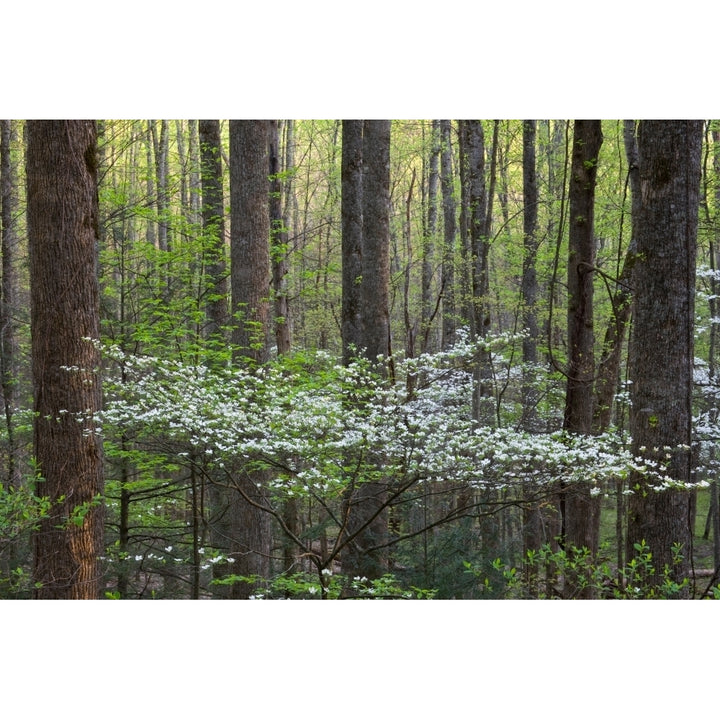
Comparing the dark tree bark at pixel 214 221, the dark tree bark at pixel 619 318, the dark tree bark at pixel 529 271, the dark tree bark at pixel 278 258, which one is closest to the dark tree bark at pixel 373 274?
the dark tree bark at pixel 278 258

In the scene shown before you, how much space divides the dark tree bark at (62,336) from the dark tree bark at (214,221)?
3.10 metres

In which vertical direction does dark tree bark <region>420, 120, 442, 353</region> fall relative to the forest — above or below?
above

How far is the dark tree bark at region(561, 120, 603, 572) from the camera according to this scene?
19.6 ft

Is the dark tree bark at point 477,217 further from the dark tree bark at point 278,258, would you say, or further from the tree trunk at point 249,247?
the tree trunk at point 249,247

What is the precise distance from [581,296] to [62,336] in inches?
169

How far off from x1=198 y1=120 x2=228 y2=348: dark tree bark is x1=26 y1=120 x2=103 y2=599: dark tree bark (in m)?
3.10

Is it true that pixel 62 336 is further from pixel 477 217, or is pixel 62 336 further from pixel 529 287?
pixel 529 287

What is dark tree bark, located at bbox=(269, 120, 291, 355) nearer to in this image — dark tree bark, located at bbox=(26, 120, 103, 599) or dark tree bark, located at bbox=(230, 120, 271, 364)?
dark tree bark, located at bbox=(230, 120, 271, 364)

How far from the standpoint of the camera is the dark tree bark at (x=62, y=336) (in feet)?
15.3

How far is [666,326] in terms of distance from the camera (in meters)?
4.14

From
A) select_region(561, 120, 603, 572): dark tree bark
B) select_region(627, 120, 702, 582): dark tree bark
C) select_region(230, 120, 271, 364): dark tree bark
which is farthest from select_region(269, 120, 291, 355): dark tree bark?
select_region(627, 120, 702, 582): dark tree bark

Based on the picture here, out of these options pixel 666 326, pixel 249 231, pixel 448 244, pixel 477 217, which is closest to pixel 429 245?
pixel 448 244

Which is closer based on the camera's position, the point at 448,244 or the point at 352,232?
the point at 352,232
